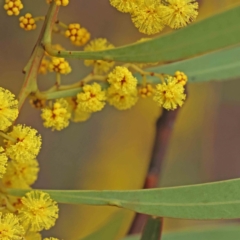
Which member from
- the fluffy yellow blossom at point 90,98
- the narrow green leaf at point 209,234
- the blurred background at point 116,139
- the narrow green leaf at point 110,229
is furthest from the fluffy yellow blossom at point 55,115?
the blurred background at point 116,139

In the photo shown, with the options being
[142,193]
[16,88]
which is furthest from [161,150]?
[16,88]

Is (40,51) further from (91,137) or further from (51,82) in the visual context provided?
(91,137)

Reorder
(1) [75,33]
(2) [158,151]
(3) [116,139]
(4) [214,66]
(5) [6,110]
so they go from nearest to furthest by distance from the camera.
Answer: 1. (5) [6,110]
2. (1) [75,33]
3. (4) [214,66]
4. (2) [158,151]
5. (3) [116,139]

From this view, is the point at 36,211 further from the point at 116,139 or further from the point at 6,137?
the point at 116,139

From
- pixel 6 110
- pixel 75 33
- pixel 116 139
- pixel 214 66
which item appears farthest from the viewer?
pixel 116 139

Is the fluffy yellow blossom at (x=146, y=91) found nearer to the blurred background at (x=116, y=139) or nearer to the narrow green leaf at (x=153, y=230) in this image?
the narrow green leaf at (x=153, y=230)

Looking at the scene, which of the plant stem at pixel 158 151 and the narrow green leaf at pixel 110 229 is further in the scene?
the plant stem at pixel 158 151

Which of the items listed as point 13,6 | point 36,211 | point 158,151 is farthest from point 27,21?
point 158,151
